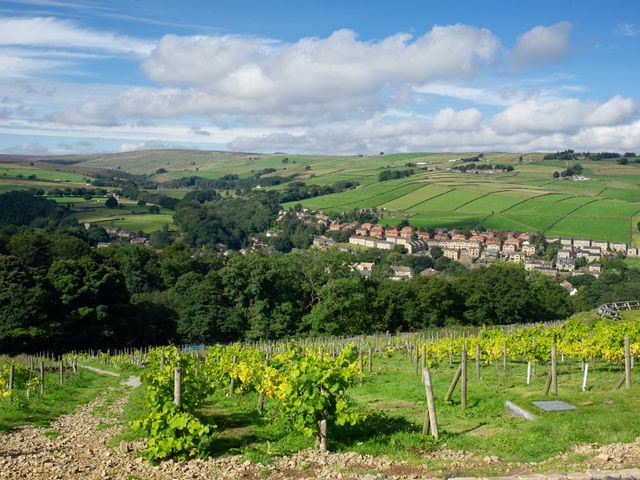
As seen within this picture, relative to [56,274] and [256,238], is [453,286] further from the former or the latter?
[256,238]

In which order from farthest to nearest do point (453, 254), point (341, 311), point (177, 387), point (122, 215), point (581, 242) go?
point (122, 215)
point (453, 254)
point (581, 242)
point (341, 311)
point (177, 387)

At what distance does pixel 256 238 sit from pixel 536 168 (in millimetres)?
102478

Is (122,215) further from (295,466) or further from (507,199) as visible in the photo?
(295,466)

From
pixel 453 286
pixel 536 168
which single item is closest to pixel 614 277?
pixel 453 286

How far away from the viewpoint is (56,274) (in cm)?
4125

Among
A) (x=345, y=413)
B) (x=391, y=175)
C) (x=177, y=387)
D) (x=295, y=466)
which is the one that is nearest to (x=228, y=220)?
(x=391, y=175)

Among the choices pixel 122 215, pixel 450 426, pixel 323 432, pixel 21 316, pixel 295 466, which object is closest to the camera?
pixel 295 466

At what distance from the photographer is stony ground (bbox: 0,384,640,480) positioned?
10000mm

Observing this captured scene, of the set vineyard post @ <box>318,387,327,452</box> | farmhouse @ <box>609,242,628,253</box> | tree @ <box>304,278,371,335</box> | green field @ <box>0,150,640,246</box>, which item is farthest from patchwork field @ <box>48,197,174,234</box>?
vineyard post @ <box>318,387,327,452</box>

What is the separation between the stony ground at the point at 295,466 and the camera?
10000 millimetres

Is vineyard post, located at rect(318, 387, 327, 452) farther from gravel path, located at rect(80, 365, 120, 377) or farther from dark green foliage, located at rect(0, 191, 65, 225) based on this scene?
dark green foliage, located at rect(0, 191, 65, 225)

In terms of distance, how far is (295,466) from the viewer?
10789 mm

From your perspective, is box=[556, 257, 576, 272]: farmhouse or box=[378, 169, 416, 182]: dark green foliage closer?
box=[556, 257, 576, 272]: farmhouse

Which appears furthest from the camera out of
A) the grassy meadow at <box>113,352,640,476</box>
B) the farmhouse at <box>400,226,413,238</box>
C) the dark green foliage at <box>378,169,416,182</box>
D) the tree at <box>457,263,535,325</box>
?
the dark green foliage at <box>378,169,416,182</box>
